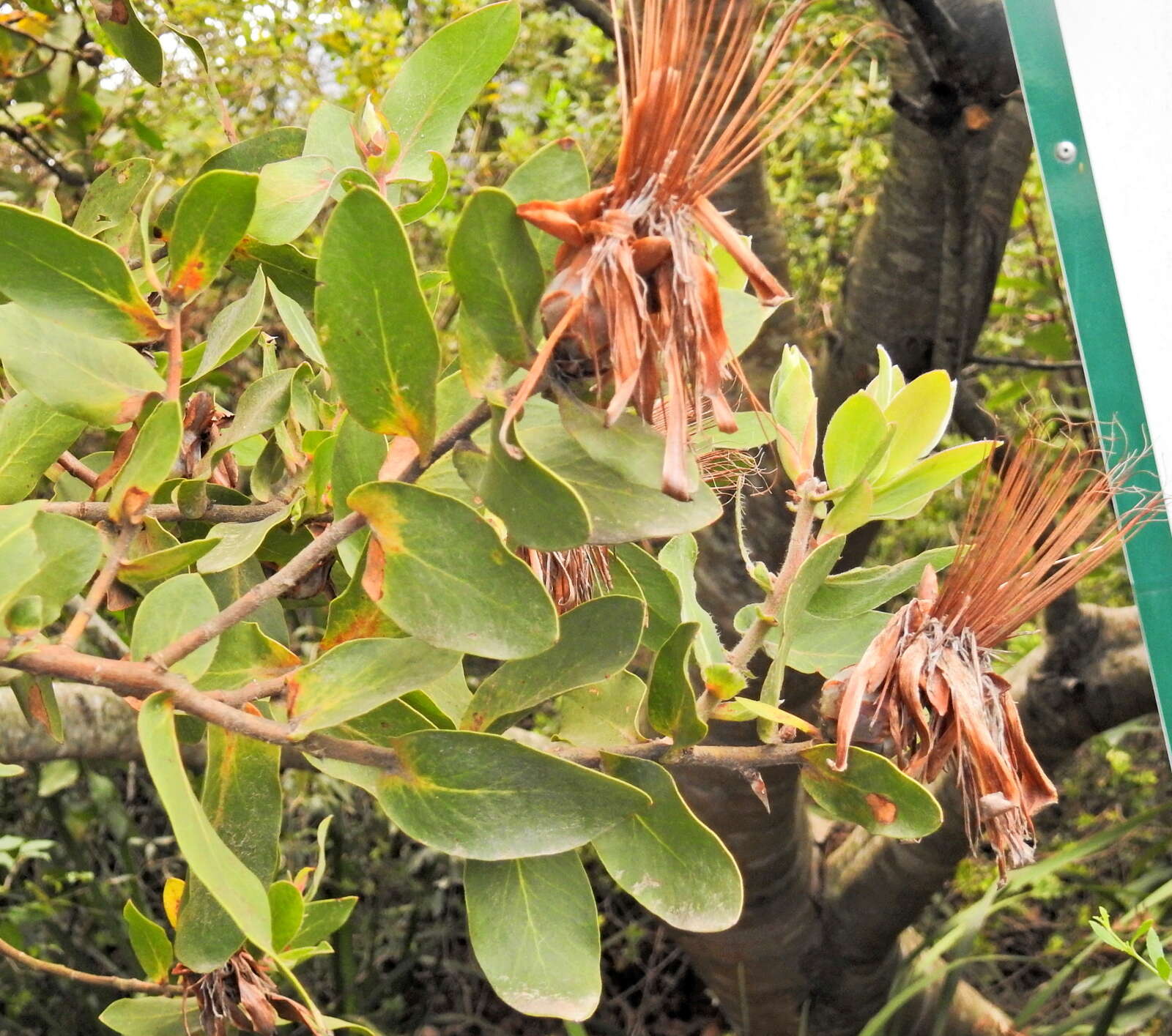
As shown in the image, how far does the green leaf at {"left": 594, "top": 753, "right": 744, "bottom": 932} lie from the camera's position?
360mm

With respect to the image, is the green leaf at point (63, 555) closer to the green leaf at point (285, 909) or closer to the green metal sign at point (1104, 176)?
the green leaf at point (285, 909)

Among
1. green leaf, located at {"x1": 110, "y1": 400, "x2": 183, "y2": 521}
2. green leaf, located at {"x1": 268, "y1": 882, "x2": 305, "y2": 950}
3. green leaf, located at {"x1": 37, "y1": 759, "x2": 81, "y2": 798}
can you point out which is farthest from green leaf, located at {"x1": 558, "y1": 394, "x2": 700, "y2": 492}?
green leaf, located at {"x1": 37, "y1": 759, "x2": 81, "y2": 798}

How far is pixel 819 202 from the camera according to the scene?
192cm

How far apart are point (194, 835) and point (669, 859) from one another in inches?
6.1

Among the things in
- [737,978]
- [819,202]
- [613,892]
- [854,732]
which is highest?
[854,732]

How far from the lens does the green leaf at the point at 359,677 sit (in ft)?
1.01

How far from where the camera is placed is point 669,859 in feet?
1.22

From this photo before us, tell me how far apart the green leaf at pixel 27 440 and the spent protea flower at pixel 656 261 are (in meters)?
0.20

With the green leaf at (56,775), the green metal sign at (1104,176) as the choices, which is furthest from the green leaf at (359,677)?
the green leaf at (56,775)

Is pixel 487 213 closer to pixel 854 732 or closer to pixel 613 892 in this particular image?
pixel 854 732

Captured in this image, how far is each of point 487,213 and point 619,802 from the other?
15 centimetres

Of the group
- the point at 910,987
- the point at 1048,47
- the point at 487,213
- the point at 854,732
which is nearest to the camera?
the point at 487,213

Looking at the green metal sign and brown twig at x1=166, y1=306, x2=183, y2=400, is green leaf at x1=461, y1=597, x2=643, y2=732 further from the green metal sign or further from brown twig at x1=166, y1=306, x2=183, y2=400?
the green metal sign

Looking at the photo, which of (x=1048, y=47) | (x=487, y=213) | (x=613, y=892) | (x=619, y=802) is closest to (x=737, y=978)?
(x=613, y=892)
